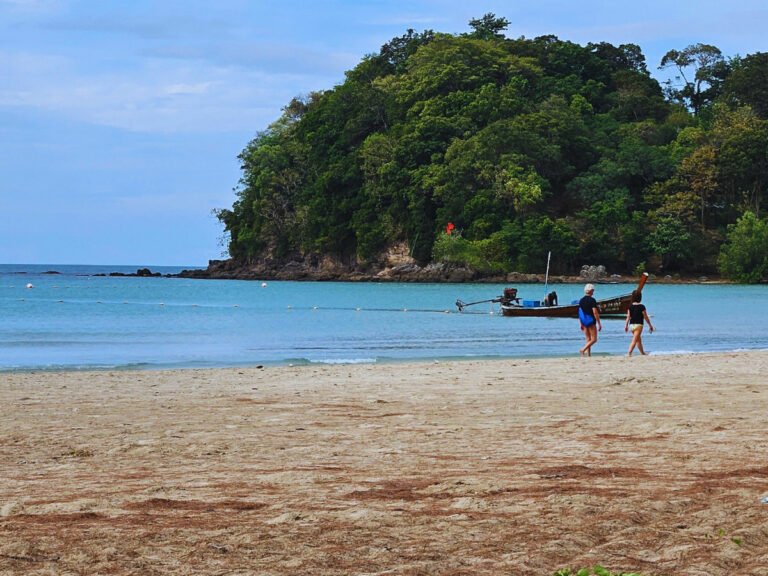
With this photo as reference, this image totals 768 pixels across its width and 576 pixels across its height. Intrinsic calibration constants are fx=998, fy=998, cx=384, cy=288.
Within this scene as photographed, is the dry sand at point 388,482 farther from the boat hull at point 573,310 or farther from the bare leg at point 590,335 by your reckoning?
the boat hull at point 573,310

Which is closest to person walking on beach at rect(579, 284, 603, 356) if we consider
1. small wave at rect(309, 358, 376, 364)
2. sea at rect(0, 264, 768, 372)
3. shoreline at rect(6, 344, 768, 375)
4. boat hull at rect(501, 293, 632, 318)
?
shoreline at rect(6, 344, 768, 375)

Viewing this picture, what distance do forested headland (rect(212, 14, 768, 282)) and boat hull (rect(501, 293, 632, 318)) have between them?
169ft

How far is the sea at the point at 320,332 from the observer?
86.8 ft

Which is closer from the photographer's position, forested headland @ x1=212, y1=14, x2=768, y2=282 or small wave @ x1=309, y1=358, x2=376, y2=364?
small wave @ x1=309, y1=358, x2=376, y2=364

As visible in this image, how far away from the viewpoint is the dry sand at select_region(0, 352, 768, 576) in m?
5.55

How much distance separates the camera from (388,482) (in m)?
7.48

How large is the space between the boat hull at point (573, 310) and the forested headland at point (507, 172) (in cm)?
5166

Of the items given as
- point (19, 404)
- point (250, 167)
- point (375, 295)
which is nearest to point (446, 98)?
point (250, 167)

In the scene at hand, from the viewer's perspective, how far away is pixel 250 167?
388 feet

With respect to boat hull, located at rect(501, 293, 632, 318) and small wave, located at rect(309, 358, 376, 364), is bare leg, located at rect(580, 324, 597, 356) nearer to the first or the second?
small wave, located at rect(309, 358, 376, 364)

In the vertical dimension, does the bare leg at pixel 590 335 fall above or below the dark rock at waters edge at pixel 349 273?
below

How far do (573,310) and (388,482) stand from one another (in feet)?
109

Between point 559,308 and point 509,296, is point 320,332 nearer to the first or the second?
point 559,308

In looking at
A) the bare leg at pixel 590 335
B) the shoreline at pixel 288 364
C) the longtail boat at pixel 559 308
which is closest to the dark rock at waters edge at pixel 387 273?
the longtail boat at pixel 559 308
